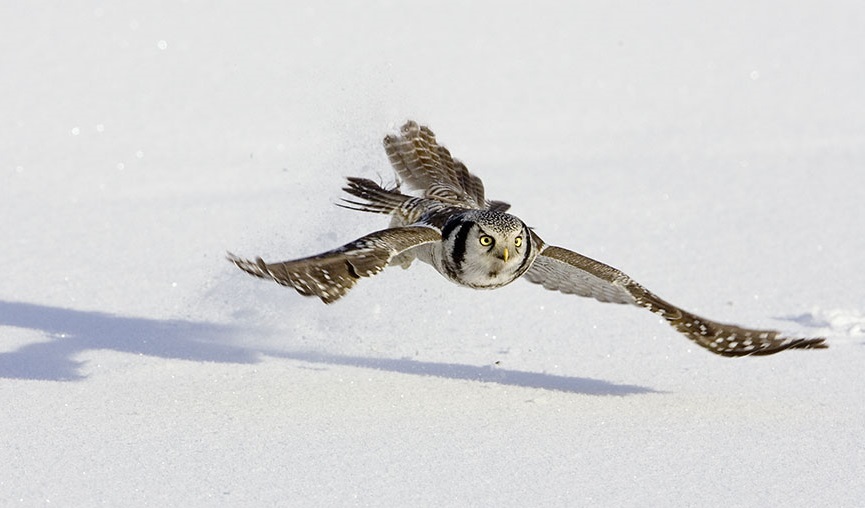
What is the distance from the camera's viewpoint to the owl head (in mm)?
5512

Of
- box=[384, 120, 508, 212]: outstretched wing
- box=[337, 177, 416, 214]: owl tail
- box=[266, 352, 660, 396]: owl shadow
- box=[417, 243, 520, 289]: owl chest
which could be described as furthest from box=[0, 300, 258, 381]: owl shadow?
box=[384, 120, 508, 212]: outstretched wing

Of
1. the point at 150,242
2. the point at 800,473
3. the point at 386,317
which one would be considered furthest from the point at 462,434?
the point at 150,242

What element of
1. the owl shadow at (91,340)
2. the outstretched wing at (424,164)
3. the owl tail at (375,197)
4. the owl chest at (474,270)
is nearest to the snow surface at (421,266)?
the owl shadow at (91,340)

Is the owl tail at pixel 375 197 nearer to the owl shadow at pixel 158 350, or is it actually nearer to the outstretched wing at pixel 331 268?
the owl shadow at pixel 158 350

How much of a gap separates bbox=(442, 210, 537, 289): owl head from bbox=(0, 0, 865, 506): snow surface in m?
0.50

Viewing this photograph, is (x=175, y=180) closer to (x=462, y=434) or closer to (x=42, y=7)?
(x=42, y=7)

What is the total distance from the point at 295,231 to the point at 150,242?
911 millimetres

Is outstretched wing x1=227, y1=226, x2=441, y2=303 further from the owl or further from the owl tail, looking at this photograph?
the owl tail

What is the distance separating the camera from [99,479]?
14.8ft

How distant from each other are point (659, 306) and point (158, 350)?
230 centimetres

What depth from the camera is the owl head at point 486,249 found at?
551 cm

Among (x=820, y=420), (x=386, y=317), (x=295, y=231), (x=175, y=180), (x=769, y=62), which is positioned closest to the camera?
(x=820, y=420)

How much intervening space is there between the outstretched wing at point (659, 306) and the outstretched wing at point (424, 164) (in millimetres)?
1026

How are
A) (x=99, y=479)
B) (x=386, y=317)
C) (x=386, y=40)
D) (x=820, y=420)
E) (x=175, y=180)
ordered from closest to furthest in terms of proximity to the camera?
(x=99, y=479) < (x=820, y=420) < (x=386, y=317) < (x=175, y=180) < (x=386, y=40)
